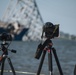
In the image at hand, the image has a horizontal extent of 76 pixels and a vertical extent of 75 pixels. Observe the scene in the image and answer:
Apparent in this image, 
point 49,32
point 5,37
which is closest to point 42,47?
point 49,32

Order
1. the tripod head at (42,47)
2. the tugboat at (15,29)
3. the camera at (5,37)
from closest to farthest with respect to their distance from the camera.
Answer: the tripod head at (42,47)
the camera at (5,37)
the tugboat at (15,29)

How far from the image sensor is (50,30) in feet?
32.9

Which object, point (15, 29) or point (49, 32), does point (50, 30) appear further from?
point (15, 29)

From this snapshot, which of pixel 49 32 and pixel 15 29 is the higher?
pixel 49 32

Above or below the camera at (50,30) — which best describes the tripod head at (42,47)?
below

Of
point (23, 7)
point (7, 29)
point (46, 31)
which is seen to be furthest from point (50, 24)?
point (23, 7)

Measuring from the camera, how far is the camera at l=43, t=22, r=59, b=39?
32.7ft

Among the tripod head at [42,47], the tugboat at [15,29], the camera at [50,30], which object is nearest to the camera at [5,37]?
the tripod head at [42,47]

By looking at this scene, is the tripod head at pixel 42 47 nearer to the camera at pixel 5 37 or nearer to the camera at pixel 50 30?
the camera at pixel 50 30

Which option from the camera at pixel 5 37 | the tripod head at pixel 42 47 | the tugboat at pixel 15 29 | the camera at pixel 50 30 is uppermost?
the camera at pixel 50 30

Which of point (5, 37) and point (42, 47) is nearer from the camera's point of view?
point (42, 47)

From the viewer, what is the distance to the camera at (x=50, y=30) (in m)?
9.95

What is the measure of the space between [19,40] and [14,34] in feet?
40.1

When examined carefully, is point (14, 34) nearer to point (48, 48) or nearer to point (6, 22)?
point (6, 22)
